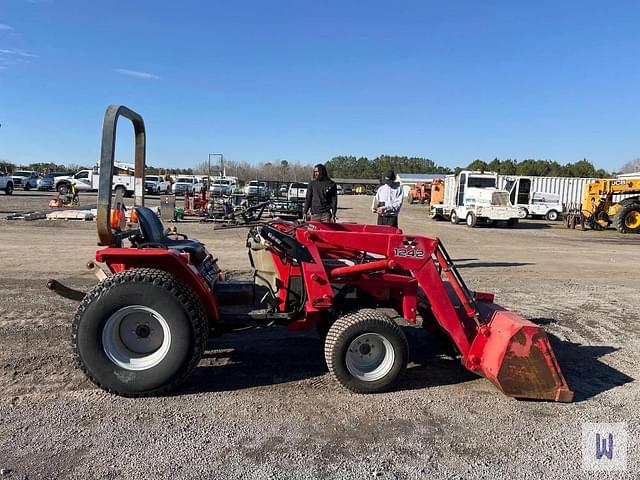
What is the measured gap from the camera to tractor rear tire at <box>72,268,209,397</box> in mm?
3615

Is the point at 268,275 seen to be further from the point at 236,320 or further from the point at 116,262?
the point at 116,262

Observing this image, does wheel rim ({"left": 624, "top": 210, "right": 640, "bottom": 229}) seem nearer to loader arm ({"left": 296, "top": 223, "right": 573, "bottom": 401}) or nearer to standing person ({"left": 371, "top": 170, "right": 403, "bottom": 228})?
standing person ({"left": 371, "top": 170, "right": 403, "bottom": 228})

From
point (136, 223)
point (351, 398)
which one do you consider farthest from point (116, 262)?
point (351, 398)

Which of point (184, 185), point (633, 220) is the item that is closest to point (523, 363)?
point (633, 220)

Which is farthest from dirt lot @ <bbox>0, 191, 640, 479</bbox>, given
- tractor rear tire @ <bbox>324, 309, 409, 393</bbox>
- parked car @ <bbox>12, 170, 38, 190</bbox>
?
parked car @ <bbox>12, 170, 38, 190</bbox>

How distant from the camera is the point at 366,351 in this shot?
397 centimetres

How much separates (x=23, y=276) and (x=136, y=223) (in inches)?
183

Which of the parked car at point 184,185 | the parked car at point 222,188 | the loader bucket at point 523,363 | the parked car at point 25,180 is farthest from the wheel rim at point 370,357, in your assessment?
the parked car at point 25,180

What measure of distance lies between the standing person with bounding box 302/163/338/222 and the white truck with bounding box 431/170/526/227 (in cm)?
1622

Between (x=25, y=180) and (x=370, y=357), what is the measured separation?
143ft

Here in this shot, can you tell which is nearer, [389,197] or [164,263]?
[164,263]

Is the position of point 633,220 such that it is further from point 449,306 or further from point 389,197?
point 449,306

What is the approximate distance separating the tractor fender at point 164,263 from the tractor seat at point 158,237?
33cm

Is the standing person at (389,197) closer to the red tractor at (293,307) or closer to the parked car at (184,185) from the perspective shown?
the red tractor at (293,307)
